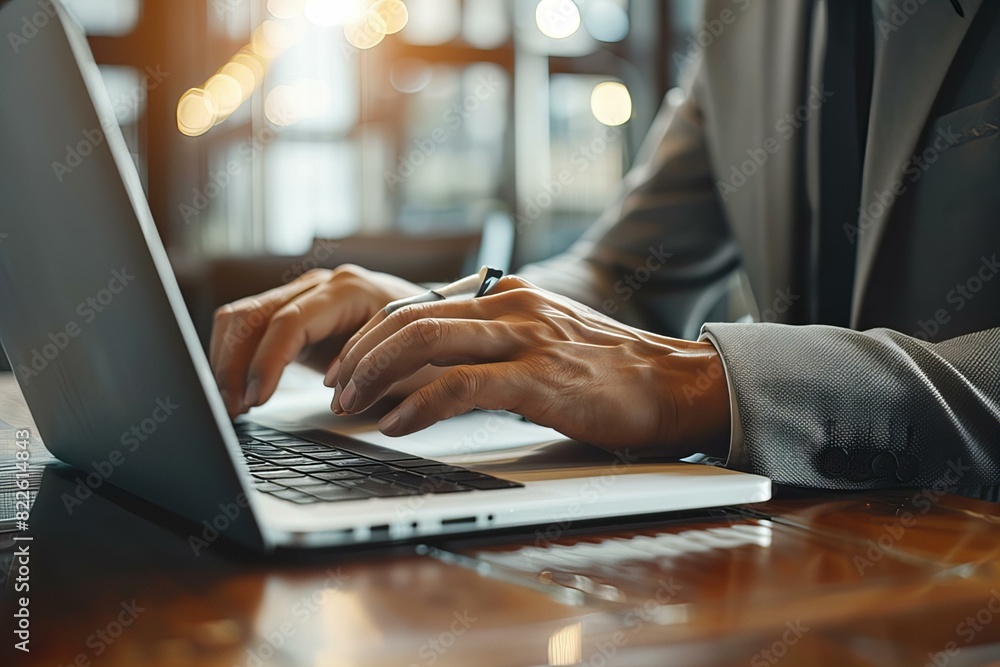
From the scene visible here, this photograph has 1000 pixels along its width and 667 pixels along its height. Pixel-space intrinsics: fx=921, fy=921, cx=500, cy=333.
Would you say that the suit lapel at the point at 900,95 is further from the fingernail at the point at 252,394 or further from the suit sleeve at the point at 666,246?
the fingernail at the point at 252,394

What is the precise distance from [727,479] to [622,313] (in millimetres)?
730

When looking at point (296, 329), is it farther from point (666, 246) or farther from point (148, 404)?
point (666, 246)

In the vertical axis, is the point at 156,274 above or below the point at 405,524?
above

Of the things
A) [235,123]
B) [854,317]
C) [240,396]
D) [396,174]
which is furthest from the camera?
[396,174]

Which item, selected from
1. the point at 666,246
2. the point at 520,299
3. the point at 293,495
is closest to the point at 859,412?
the point at 520,299

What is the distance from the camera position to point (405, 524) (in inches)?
14.8

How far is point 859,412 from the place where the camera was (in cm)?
54

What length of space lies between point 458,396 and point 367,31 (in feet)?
14.5

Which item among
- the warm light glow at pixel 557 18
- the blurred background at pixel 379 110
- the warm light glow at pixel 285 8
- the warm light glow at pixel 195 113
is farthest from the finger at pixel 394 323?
the warm light glow at pixel 557 18

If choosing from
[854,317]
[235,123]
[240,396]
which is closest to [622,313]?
[854,317]

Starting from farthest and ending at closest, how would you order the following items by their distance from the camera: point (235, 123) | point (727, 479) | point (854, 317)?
1. point (235, 123)
2. point (854, 317)
3. point (727, 479)

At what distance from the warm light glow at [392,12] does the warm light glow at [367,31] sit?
16 mm

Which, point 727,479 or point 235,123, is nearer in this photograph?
point 727,479

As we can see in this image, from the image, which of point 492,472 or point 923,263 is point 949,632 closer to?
point 492,472
